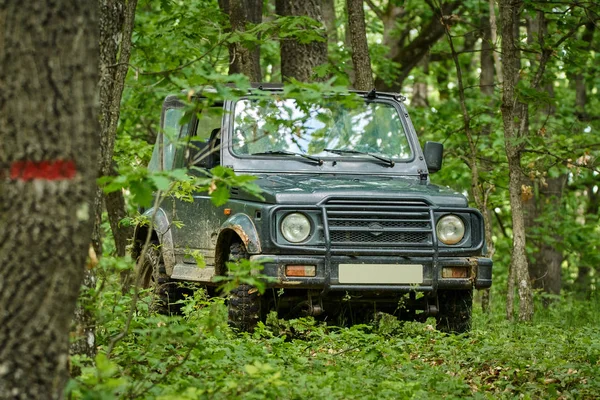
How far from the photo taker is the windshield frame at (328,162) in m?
8.24

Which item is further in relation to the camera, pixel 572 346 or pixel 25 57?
pixel 572 346

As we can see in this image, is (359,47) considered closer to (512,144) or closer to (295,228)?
(512,144)

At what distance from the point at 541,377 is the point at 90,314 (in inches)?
105

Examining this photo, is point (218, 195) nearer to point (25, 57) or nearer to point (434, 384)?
point (25, 57)

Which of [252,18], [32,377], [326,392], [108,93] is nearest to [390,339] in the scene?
[326,392]

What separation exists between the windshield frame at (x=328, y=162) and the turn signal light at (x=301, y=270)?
1.17 metres

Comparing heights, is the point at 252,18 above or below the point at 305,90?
above

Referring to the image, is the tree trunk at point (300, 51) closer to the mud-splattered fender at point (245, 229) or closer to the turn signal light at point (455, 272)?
the mud-splattered fender at point (245, 229)

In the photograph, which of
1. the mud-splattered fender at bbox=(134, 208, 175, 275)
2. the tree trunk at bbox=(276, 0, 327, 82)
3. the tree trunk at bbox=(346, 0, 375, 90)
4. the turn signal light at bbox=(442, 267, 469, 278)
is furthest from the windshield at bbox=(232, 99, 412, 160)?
the tree trunk at bbox=(276, 0, 327, 82)

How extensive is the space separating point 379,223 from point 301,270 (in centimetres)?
70

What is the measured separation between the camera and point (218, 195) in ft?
15.5

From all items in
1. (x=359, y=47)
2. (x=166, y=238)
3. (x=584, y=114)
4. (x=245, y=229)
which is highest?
(x=359, y=47)

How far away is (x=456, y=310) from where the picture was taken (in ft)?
26.3

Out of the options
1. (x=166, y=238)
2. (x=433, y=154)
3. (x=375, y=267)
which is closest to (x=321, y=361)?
(x=375, y=267)
